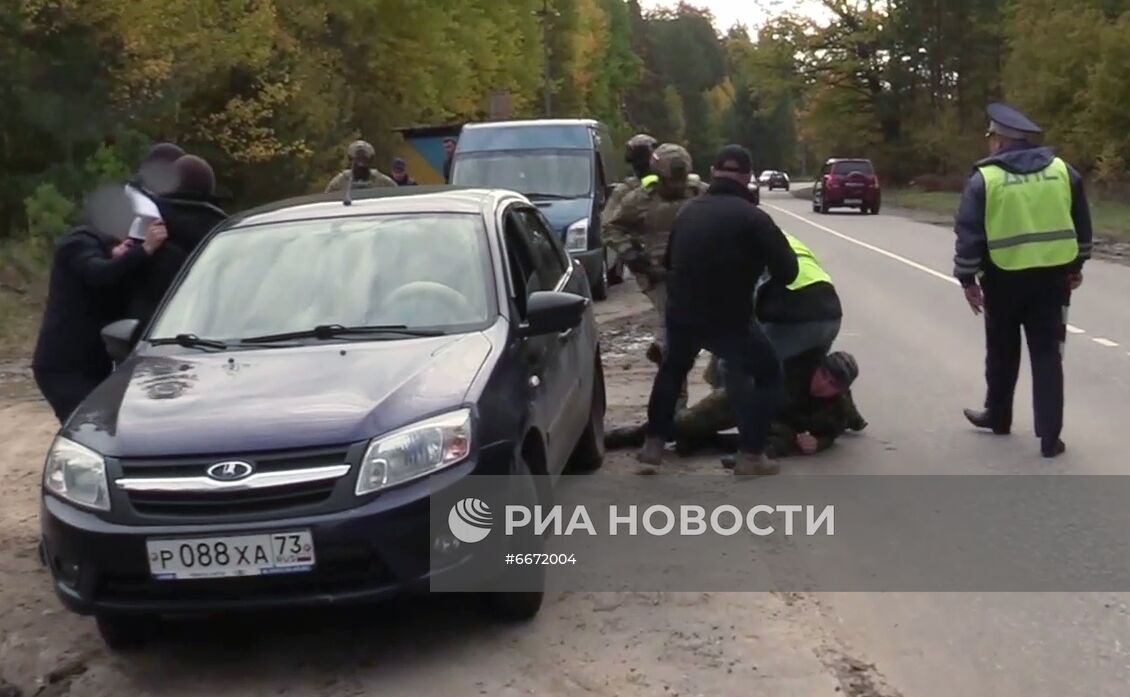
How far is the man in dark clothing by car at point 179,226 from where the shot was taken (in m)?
6.67

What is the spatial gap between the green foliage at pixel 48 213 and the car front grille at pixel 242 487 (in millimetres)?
14013

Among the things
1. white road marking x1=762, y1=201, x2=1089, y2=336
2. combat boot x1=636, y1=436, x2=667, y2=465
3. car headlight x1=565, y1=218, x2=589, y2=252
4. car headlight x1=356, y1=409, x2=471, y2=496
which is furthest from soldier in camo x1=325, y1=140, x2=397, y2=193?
car headlight x1=356, y1=409, x2=471, y2=496

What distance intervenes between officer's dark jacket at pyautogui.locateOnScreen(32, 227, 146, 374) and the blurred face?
3.69m

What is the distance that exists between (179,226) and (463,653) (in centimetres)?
272

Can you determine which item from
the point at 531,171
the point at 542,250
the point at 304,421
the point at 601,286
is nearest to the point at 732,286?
the point at 542,250

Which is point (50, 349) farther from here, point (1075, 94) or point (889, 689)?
point (1075, 94)

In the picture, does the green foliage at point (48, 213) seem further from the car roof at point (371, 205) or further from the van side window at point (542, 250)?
the car roof at point (371, 205)

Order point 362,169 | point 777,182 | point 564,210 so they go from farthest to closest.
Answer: point 777,182
point 564,210
point 362,169

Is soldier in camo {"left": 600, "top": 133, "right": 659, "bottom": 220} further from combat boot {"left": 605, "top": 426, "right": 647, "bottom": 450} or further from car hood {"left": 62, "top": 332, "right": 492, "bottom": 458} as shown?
car hood {"left": 62, "top": 332, "right": 492, "bottom": 458}

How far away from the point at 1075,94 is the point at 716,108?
97267 mm

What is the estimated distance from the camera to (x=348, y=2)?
32031 millimetres

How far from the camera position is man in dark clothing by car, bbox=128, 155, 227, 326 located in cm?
667

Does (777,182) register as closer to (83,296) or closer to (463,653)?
(83,296)

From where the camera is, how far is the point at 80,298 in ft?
21.1
